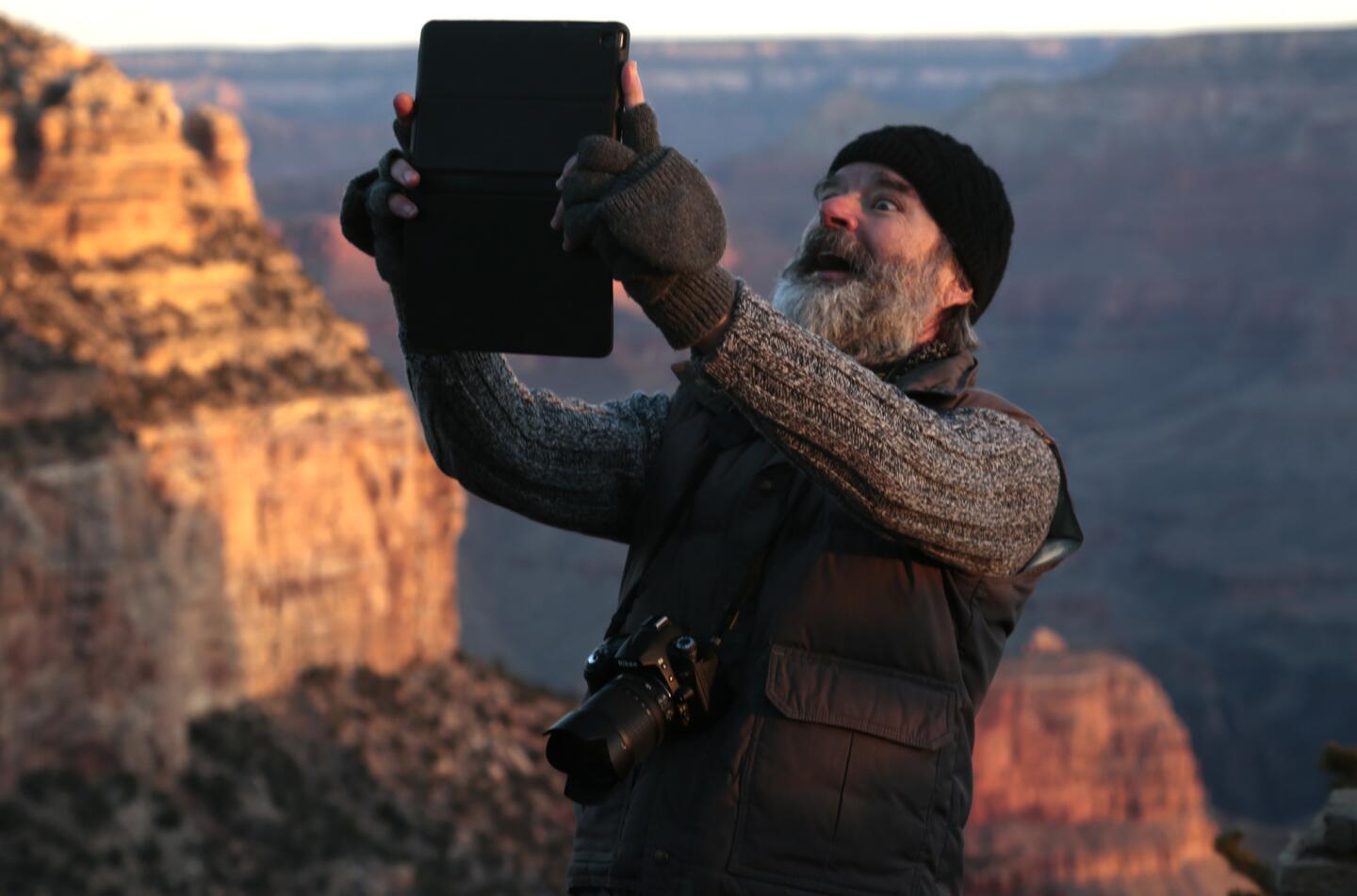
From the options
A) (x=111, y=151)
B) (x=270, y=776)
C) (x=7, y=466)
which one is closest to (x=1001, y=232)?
(x=7, y=466)

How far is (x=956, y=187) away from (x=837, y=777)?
3.32 feet

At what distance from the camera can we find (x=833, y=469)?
2836mm

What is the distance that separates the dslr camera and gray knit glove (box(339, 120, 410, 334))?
62 cm

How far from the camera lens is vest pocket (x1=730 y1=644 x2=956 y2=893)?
116 inches

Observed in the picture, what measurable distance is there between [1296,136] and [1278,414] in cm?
2020

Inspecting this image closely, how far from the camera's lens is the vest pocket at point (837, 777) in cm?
295

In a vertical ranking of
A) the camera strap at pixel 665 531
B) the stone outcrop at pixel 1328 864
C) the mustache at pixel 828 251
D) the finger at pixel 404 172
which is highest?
the mustache at pixel 828 251

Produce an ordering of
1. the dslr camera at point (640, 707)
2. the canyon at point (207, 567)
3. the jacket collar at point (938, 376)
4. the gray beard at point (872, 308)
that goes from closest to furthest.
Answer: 1. the dslr camera at point (640, 707)
2. the jacket collar at point (938, 376)
3. the gray beard at point (872, 308)
4. the canyon at point (207, 567)

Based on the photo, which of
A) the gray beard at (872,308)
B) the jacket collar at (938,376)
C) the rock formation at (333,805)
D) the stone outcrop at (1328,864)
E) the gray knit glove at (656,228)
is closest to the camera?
the gray knit glove at (656,228)

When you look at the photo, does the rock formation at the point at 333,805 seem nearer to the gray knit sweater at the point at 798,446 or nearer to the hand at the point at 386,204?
the gray knit sweater at the point at 798,446

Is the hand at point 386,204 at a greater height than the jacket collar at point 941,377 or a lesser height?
greater

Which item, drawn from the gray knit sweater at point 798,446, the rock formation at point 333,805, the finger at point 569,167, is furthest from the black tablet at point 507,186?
the rock formation at point 333,805

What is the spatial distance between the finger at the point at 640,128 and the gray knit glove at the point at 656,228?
45 mm

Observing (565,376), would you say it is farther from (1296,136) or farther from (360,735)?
(360,735)
